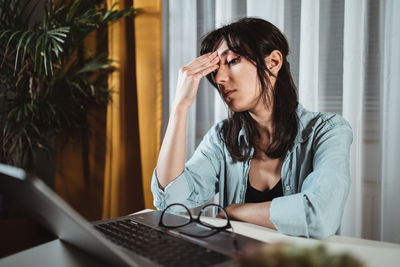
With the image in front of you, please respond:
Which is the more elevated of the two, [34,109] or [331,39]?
[331,39]

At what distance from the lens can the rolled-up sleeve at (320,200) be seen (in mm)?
796

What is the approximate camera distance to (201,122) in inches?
79.3

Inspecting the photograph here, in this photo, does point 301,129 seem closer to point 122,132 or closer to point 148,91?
point 148,91

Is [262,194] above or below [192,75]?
below

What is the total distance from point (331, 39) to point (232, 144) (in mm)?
755

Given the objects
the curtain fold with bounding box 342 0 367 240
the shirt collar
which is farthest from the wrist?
the curtain fold with bounding box 342 0 367 240

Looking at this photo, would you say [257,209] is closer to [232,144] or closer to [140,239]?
[140,239]

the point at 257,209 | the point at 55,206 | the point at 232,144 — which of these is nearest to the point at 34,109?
the point at 232,144

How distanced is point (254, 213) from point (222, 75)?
55 centimetres

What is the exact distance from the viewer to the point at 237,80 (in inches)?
47.0

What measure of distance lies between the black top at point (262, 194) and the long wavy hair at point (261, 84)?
0.38 ft

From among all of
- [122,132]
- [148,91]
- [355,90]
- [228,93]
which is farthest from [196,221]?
[122,132]

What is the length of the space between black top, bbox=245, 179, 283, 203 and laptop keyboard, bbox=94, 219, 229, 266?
0.58 m

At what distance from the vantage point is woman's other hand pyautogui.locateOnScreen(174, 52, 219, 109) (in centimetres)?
124
